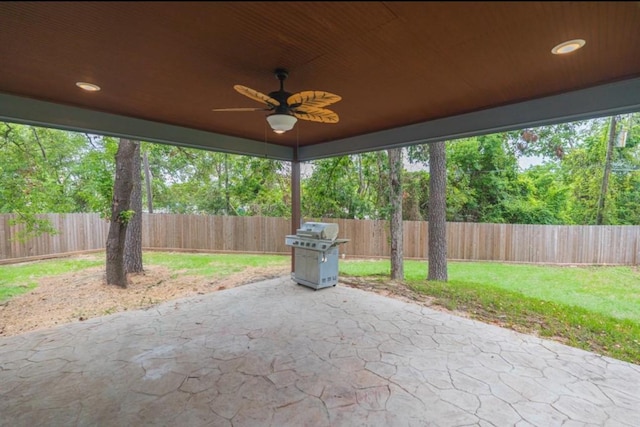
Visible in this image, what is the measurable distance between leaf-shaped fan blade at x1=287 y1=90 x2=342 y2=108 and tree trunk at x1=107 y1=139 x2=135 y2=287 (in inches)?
178

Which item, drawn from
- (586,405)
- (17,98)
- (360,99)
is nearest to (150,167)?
(17,98)

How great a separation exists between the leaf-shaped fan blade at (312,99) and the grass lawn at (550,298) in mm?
3468

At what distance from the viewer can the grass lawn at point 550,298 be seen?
11.0 ft

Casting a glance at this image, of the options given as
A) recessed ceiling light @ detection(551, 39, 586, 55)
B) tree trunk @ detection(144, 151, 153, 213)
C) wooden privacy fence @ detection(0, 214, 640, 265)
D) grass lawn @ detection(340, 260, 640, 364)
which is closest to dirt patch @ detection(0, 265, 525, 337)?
grass lawn @ detection(340, 260, 640, 364)

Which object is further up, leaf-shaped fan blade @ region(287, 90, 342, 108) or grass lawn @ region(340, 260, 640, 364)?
leaf-shaped fan blade @ region(287, 90, 342, 108)

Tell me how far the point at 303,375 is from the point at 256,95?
224cm

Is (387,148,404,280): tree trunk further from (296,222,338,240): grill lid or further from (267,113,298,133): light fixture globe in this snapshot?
(267,113,298,133): light fixture globe

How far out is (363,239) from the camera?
8.63 metres

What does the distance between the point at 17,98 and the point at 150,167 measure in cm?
1049

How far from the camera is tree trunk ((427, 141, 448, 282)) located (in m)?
5.91

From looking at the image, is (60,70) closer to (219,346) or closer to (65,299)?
(219,346)

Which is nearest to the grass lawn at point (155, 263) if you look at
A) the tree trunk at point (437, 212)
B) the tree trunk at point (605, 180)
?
the tree trunk at point (437, 212)

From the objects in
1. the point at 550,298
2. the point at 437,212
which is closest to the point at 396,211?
the point at 437,212

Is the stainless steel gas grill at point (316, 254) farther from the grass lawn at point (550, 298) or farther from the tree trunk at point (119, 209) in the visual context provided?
the tree trunk at point (119, 209)
